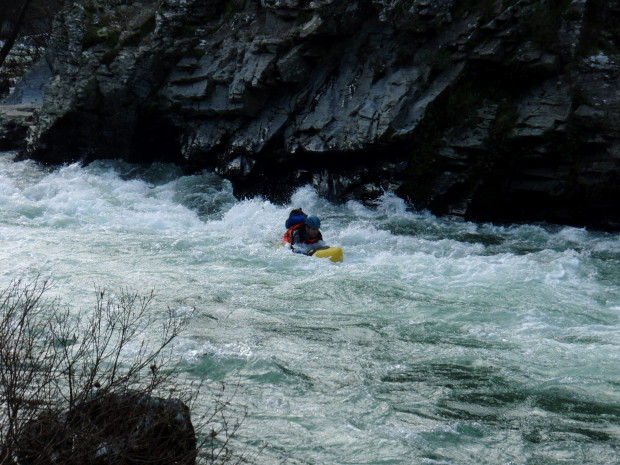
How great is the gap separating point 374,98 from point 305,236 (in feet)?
14.4

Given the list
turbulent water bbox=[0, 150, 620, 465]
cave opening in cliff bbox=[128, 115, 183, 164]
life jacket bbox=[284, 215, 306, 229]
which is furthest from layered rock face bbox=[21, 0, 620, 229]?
life jacket bbox=[284, 215, 306, 229]

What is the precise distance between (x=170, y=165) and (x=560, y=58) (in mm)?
10435

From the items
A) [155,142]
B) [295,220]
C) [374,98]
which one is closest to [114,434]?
[295,220]

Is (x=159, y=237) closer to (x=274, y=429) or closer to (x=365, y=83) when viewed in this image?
(x=365, y=83)

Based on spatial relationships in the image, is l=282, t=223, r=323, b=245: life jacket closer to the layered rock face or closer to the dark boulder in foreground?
the layered rock face

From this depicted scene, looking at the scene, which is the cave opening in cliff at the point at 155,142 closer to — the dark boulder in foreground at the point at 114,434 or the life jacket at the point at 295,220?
the life jacket at the point at 295,220

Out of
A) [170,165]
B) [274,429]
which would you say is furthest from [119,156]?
[274,429]

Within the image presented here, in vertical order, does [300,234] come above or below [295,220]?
below

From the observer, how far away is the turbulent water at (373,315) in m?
6.43

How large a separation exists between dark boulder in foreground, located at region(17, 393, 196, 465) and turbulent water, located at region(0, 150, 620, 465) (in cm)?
162

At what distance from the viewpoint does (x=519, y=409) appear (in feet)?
22.5

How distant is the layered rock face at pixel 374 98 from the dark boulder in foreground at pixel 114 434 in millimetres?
11435

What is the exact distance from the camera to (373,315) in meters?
9.62

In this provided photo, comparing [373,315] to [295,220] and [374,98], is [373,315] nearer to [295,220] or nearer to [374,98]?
[295,220]
